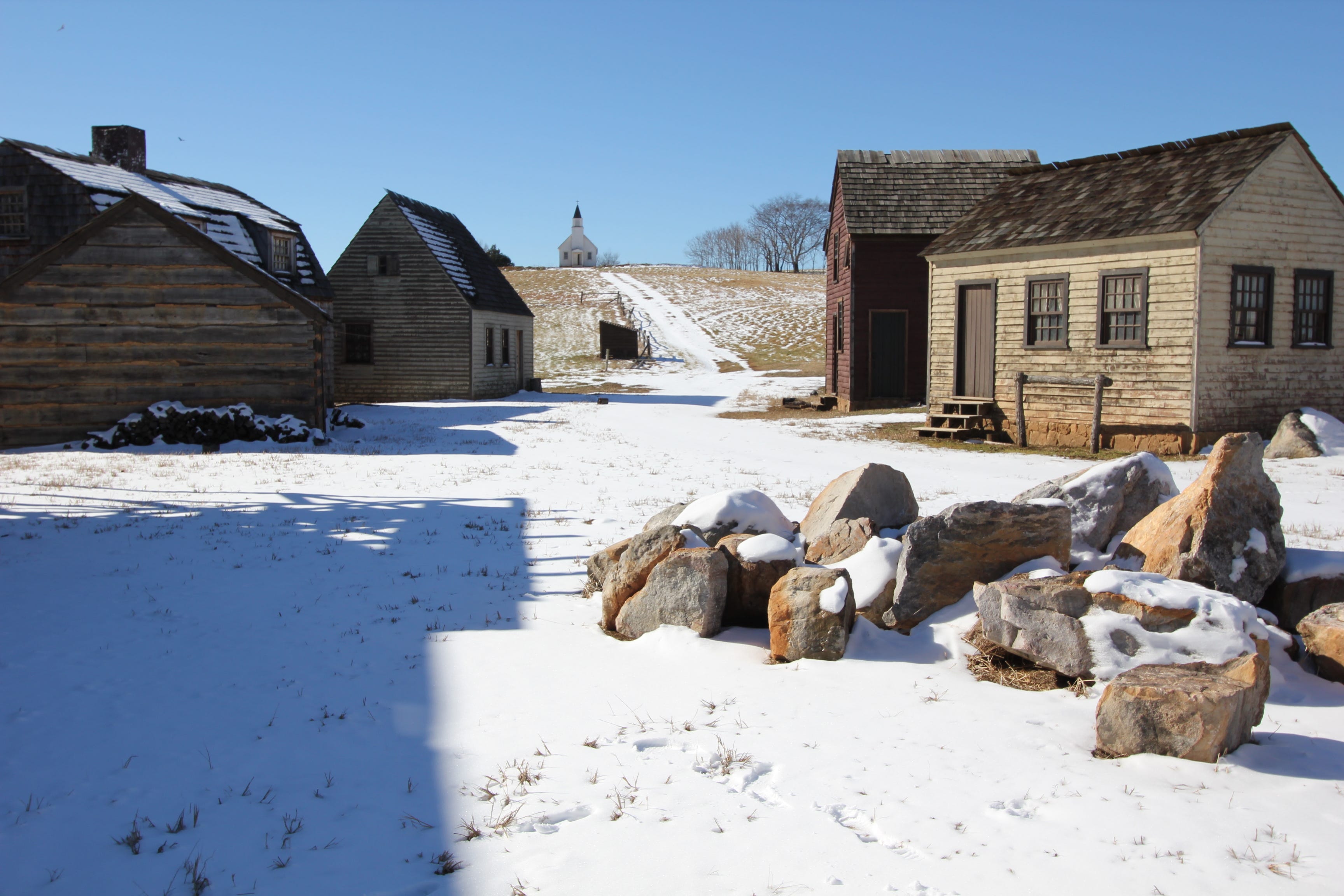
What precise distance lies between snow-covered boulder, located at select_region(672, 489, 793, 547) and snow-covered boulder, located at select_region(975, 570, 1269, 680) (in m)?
2.10

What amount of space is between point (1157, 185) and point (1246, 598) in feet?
44.6

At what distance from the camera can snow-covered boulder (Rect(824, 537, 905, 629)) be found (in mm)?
5926

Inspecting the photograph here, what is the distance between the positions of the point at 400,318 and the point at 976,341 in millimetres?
19789

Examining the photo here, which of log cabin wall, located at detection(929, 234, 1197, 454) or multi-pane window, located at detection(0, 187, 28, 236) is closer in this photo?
log cabin wall, located at detection(929, 234, 1197, 454)

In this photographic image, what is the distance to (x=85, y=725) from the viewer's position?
459 cm

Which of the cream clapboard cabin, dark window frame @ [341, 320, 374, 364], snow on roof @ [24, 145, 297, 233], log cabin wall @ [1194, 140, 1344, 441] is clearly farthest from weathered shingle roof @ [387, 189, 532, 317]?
log cabin wall @ [1194, 140, 1344, 441]

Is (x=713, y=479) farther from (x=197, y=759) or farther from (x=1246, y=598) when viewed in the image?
(x=197, y=759)

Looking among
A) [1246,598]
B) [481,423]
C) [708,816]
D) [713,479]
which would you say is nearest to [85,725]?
[708,816]

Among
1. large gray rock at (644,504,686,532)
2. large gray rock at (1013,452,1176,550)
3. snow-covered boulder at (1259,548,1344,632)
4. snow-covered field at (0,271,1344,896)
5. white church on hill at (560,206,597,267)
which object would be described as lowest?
snow-covered field at (0,271,1344,896)

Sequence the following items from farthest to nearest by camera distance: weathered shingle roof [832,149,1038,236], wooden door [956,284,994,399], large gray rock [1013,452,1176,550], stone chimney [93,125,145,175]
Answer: stone chimney [93,125,145,175] → weathered shingle roof [832,149,1038,236] → wooden door [956,284,994,399] → large gray rock [1013,452,1176,550]

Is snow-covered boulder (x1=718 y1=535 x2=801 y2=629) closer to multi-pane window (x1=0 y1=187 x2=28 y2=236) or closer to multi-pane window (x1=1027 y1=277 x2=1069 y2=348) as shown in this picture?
multi-pane window (x1=1027 y1=277 x2=1069 y2=348)

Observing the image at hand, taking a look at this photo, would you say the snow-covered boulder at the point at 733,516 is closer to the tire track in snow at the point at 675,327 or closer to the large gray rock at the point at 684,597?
the large gray rock at the point at 684,597

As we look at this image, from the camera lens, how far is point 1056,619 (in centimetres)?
512

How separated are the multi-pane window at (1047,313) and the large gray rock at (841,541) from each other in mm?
12406
